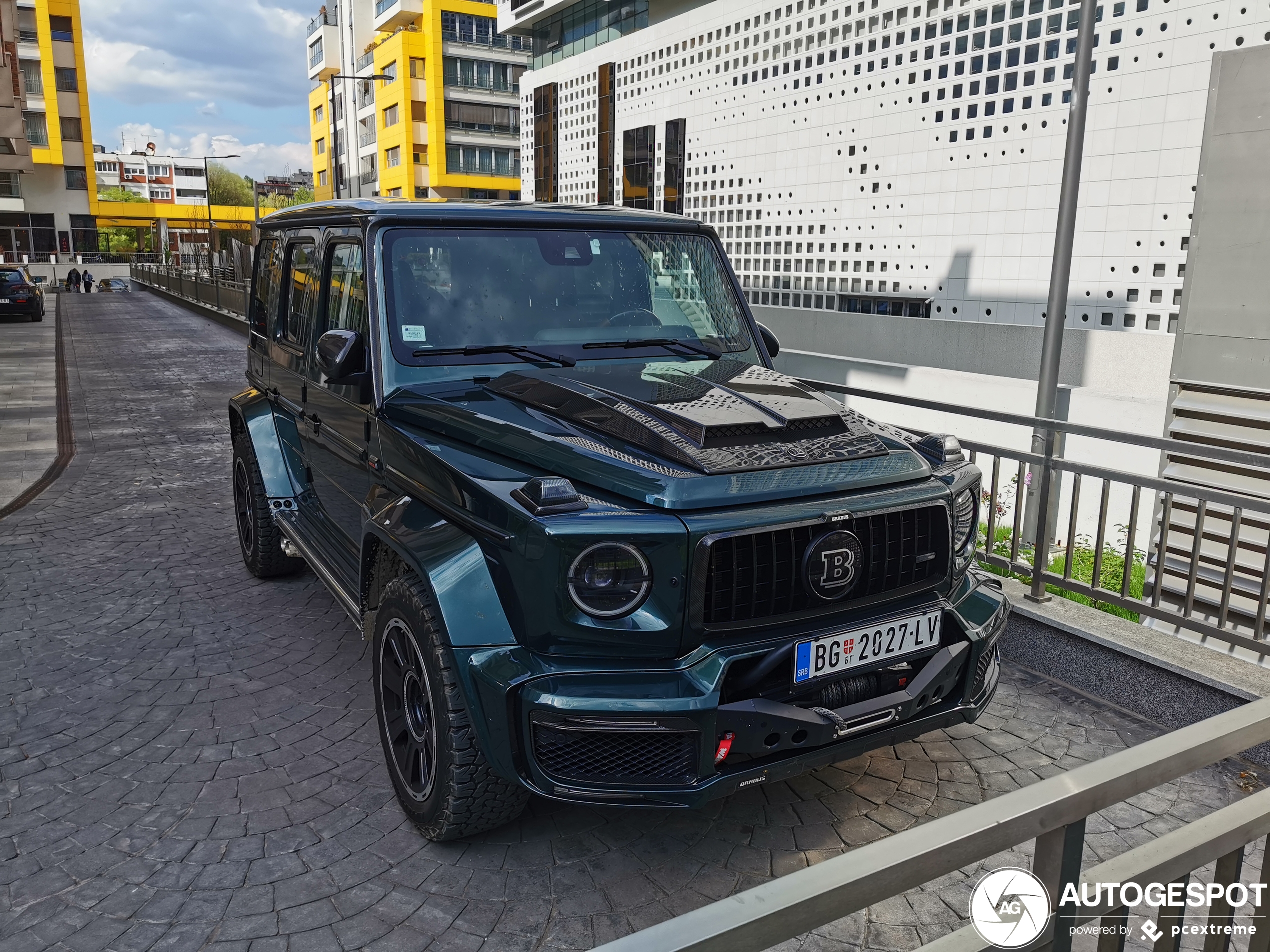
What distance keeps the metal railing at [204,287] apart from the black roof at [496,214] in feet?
54.8

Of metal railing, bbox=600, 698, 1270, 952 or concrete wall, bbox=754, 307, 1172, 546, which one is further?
concrete wall, bbox=754, 307, 1172, 546

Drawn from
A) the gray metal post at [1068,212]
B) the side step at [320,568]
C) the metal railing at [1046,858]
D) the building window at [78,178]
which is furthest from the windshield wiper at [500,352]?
the building window at [78,178]

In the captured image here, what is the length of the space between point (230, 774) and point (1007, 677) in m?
3.47

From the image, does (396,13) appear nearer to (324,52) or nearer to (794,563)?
(324,52)

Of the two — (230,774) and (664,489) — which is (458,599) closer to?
(664,489)

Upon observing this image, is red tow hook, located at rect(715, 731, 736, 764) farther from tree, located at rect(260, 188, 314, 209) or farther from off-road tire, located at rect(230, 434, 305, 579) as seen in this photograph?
tree, located at rect(260, 188, 314, 209)

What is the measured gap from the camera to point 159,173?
151m

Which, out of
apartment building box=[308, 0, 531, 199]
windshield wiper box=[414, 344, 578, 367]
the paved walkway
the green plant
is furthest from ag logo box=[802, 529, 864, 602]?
apartment building box=[308, 0, 531, 199]

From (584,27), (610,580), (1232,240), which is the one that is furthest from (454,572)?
(584,27)

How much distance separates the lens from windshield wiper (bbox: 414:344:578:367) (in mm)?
3811

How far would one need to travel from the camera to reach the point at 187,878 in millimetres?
3098

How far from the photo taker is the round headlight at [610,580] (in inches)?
106

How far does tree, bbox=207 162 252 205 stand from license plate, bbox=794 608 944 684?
129m

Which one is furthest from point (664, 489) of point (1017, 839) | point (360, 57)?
point (360, 57)
